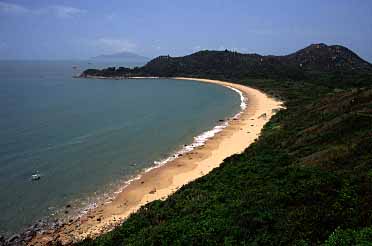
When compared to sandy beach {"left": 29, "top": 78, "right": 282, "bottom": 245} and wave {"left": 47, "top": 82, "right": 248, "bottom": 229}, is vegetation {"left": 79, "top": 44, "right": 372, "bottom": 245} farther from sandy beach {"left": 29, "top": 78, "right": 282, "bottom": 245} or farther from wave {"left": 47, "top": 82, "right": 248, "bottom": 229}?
wave {"left": 47, "top": 82, "right": 248, "bottom": 229}

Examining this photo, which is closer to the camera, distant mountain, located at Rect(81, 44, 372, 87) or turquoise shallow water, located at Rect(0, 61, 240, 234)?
turquoise shallow water, located at Rect(0, 61, 240, 234)

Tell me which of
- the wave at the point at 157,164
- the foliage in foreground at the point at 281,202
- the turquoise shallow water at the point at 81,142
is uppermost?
the foliage in foreground at the point at 281,202

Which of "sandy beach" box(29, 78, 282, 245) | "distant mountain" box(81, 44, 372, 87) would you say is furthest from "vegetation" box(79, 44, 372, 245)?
"distant mountain" box(81, 44, 372, 87)

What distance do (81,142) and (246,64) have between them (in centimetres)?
12904

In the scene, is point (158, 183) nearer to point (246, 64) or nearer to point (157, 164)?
point (157, 164)

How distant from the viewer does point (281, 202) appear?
14484 mm

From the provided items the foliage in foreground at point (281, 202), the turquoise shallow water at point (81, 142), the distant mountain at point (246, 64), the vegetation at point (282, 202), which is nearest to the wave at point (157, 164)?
the turquoise shallow water at point (81, 142)

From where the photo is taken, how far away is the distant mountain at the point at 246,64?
147 m

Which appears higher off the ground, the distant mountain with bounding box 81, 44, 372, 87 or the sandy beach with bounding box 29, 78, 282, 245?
the distant mountain with bounding box 81, 44, 372, 87

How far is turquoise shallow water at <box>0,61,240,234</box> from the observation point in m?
28.2

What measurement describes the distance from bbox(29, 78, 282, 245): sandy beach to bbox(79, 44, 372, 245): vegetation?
3.56 meters

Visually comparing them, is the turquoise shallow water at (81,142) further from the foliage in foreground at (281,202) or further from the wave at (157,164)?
the foliage in foreground at (281,202)

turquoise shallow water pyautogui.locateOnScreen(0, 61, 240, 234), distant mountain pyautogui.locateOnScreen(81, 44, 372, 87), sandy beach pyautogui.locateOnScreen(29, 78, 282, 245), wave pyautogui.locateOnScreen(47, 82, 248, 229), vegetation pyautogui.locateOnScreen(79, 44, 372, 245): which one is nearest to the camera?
vegetation pyautogui.locateOnScreen(79, 44, 372, 245)

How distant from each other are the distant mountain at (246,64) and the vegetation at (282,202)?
115 meters
